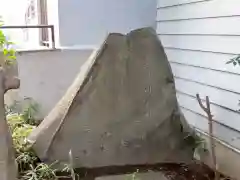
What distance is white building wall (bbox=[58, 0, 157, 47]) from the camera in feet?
16.6

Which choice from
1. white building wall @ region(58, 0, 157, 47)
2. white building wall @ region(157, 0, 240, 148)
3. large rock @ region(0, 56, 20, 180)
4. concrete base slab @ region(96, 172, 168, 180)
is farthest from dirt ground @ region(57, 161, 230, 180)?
white building wall @ region(58, 0, 157, 47)

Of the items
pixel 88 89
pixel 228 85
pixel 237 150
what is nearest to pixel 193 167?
Answer: pixel 237 150

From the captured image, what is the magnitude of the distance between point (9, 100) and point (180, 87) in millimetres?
2085

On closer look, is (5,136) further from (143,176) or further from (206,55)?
(206,55)

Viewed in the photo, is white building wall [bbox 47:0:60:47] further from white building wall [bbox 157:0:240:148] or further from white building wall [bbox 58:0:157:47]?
white building wall [bbox 157:0:240:148]

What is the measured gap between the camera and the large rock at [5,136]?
8.51 feet

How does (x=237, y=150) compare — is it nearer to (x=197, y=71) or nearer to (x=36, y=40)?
(x=197, y=71)

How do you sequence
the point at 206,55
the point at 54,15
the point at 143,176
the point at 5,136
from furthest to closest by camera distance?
the point at 54,15
the point at 206,55
the point at 143,176
the point at 5,136

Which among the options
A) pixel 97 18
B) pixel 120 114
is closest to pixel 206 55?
pixel 120 114

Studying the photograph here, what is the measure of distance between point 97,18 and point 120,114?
2.12m

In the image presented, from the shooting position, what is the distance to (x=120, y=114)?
3.42m

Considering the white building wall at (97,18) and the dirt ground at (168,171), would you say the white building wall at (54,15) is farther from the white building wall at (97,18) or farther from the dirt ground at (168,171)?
the dirt ground at (168,171)

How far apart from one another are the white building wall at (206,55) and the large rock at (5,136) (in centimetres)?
197

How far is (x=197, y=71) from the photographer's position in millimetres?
4316
